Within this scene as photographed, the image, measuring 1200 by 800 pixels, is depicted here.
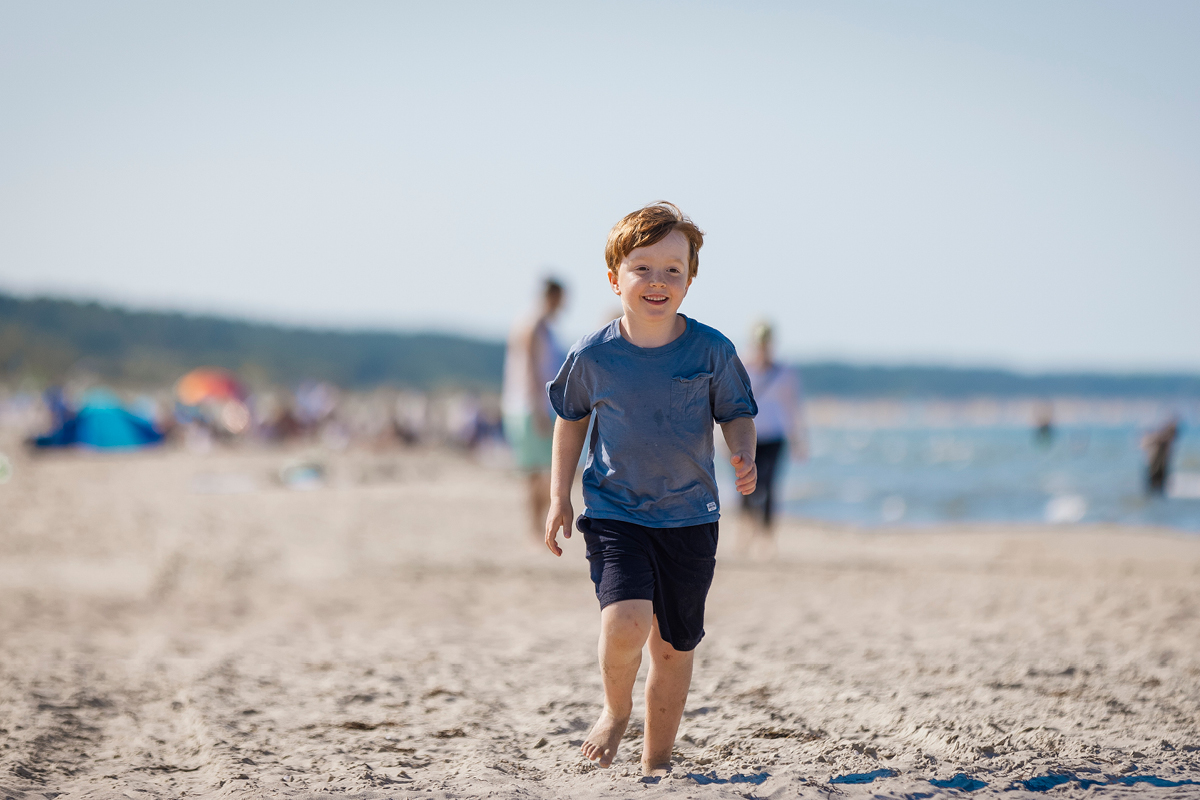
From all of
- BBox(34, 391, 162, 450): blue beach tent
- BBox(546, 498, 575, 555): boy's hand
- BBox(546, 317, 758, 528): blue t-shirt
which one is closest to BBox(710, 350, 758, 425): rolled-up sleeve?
BBox(546, 317, 758, 528): blue t-shirt

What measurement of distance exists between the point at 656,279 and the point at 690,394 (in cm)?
31

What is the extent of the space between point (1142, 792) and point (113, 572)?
698cm

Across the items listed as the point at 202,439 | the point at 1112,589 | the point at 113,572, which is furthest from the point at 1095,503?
the point at 202,439

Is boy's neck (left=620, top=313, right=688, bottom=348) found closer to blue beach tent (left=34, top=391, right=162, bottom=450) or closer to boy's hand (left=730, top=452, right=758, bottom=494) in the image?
boy's hand (left=730, top=452, right=758, bottom=494)

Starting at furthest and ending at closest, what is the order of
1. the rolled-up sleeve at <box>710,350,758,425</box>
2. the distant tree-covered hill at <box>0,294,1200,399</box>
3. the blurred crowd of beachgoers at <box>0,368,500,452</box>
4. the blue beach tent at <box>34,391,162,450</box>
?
the distant tree-covered hill at <box>0,294,1200,399</box>, the blurred crowd of beachgoers at <box>0,368,500,452</box>, the blue beach tent at <box>34,391,162,450</box>, the rolled-up sleeve at <box>710,350,758,425</box>

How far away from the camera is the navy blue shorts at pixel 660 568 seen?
227 centimetres

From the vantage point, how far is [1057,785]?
88.7 inches

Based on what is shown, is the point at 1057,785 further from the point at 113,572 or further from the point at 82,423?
the point at 82,423

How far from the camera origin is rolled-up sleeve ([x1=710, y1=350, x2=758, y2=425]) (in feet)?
7.70

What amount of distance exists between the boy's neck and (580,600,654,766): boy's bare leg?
0.67 m

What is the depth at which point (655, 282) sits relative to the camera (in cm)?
231

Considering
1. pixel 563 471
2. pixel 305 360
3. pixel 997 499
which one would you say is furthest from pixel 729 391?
pixel 305 360

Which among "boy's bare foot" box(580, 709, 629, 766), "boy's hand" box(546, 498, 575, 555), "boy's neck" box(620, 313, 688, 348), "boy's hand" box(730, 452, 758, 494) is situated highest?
"boy's neck" box(620, 313, 688, 348)

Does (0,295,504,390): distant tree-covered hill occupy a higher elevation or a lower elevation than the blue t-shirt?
higher
